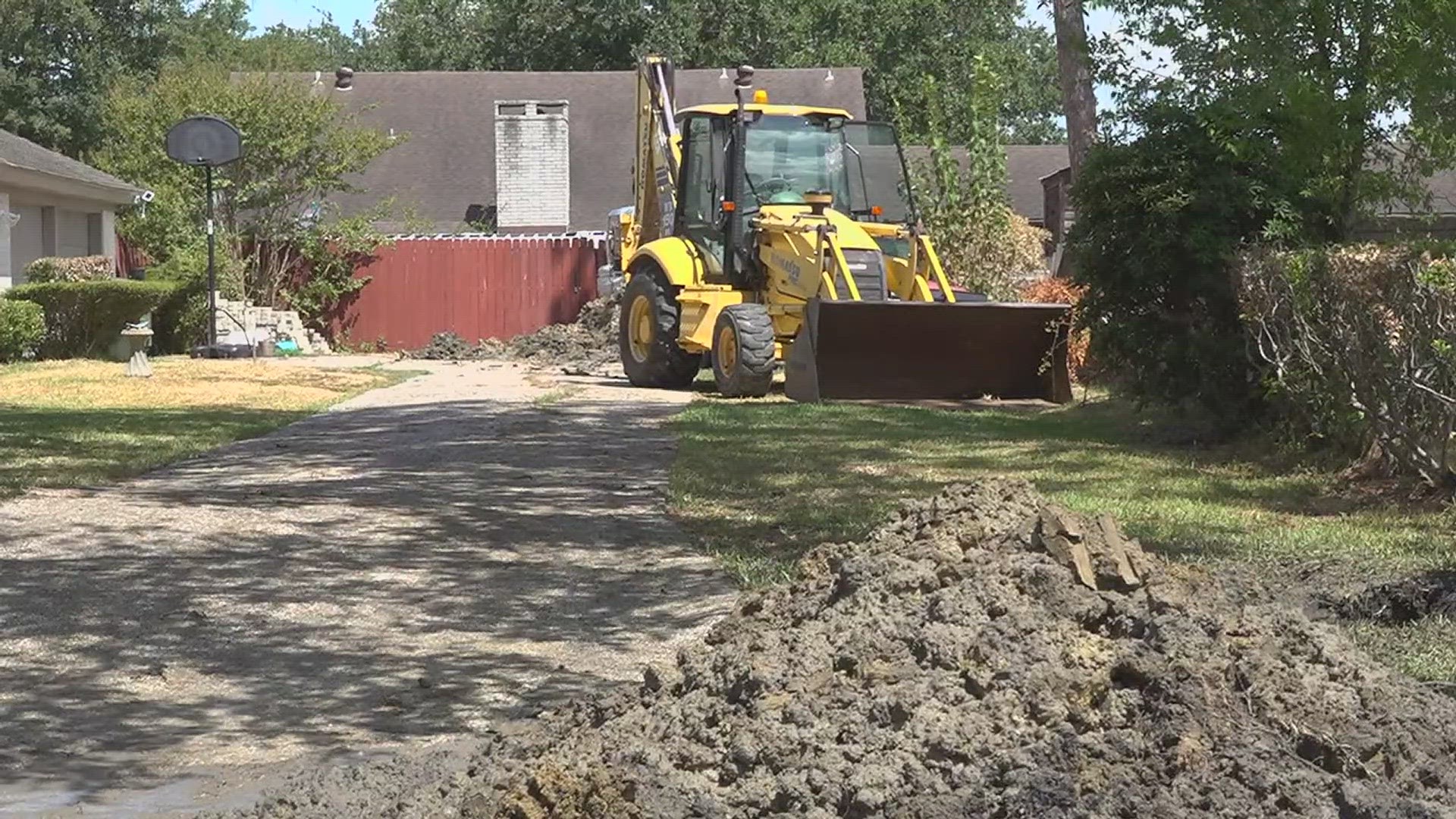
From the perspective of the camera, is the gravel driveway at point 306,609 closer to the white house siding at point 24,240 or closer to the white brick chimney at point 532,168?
the white house siding at point 24,240

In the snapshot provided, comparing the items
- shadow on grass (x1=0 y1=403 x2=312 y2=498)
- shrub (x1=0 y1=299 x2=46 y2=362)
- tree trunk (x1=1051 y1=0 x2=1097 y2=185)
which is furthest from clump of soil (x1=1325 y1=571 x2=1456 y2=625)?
shrub (x1=0 y1=299 x2=46 y2=362)

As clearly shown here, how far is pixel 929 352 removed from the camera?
18734 mm

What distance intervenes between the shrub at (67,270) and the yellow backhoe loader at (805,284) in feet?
31.3

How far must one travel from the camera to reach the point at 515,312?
35719mm

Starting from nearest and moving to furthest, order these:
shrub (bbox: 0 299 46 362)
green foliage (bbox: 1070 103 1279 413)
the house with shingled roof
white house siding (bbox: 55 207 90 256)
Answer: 1. green foliage (bbox: 1070 103 1279 413)
2. shrub (bbox: 0 299 46 362)
3. the house with shingled roof
4. white house siding (bbox: 55 207 90 256)

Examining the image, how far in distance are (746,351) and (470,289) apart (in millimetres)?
17285

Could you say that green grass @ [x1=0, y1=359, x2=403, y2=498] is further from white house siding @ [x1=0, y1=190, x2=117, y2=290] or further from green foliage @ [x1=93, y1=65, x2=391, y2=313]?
green foliage @ [x1=93, y1=65, x2=391, y2=313]

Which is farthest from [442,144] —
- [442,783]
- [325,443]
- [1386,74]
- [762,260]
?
[442,783]

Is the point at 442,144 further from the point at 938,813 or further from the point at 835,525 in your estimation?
the point at 938,813

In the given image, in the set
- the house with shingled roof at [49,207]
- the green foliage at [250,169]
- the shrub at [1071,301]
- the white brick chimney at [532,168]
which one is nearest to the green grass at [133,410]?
the house with shingled roof at [49,207]

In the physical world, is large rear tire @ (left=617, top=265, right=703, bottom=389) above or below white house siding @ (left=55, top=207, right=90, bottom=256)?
Result: below

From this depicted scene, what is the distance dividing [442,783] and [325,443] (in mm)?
9634

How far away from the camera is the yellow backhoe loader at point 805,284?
60.5 ft

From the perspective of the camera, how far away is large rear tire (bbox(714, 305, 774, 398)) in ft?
62.4
